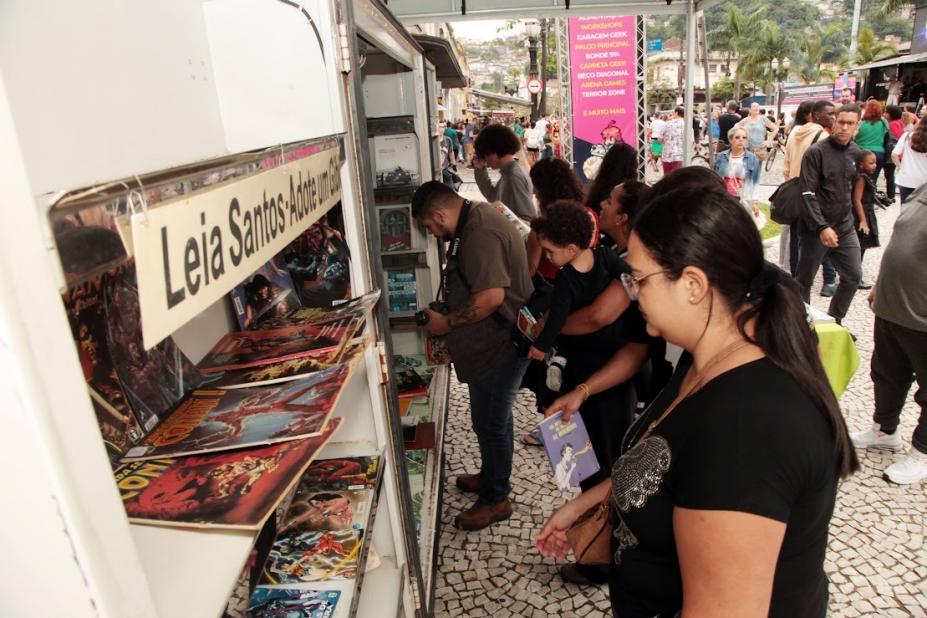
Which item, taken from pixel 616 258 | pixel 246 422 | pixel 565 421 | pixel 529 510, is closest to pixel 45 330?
pixel 246 422

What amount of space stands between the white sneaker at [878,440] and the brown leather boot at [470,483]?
86.3 inches

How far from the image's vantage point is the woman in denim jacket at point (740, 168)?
7.35 metres

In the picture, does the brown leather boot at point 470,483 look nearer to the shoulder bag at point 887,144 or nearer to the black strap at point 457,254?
the black strap at point 457,254

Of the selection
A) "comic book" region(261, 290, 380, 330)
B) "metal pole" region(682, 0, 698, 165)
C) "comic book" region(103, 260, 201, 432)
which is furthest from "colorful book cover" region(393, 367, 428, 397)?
"metal pole" region(682, 0, 698, 165)

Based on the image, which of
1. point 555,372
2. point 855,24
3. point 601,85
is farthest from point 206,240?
point 855,24

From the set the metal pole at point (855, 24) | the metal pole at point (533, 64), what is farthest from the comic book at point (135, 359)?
the metal pole at point (855, 24)

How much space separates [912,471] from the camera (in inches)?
122

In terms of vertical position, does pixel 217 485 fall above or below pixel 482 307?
above

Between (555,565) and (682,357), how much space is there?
5.38 feet

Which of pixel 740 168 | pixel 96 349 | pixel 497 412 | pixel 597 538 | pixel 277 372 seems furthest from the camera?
pixel 740 168

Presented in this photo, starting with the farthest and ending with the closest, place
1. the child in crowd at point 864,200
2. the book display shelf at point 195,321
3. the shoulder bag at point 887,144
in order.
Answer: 1. the shoulder bag at point 887,144
2. the child in crowd at point 864,200
3. the book display shelf at point 195,321

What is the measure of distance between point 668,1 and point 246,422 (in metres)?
4.08

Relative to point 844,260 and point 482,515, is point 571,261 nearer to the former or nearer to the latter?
point 482,515

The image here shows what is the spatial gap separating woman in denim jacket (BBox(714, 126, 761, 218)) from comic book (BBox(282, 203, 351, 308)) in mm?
6582
